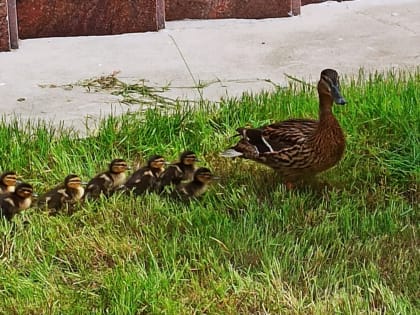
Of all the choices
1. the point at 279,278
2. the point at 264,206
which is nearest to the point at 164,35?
the point at 264,206

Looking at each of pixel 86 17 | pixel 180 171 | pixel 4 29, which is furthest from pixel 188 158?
pixel 86 17

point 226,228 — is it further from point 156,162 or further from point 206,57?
point 206,57

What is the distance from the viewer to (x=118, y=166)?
4180 mm

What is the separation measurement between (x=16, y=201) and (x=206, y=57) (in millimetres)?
2645

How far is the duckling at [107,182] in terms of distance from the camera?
409cm

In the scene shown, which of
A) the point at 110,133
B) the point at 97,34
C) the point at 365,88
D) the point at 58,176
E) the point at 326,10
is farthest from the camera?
the point at 326,10

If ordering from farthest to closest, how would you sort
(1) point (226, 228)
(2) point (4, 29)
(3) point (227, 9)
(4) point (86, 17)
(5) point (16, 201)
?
(3) point (227, 9), (4) point (86, 17), (2) point (4, 29), (5) point (16, 201), (1) point (226, 228)

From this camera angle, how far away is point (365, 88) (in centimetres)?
509

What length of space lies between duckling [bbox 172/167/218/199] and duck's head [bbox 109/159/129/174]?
0.81ft

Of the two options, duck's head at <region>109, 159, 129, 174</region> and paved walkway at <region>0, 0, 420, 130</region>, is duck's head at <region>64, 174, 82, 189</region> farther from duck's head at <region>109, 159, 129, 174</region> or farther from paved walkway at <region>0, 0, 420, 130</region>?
paved walkway at <region>0, 0, 420, 130</region>

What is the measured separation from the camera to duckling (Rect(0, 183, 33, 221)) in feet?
12.8

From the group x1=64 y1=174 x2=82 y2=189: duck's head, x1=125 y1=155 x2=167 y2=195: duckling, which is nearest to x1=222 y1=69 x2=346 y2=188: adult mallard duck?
x1=125 y1=155 x2=167 y2=195: duckling

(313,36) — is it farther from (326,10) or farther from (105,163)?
(105,163)

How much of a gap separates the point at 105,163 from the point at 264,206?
89cm
